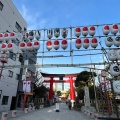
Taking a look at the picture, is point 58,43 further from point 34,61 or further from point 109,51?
point 34,61

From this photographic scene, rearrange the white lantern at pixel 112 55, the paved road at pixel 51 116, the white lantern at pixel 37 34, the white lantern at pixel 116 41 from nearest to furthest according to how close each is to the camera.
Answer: the white lantern at pixel 112 55, the white lantern at pixel 116 41, the white lantern at pixel 37 34, the paved road at pixel 51 116

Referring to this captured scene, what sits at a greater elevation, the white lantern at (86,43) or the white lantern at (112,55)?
the white lantern at (86,43)

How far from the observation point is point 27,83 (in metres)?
17.8

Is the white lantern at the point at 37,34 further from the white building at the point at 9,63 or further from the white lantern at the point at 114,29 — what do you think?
the white lantern at the point at 114,29

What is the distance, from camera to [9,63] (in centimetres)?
2005

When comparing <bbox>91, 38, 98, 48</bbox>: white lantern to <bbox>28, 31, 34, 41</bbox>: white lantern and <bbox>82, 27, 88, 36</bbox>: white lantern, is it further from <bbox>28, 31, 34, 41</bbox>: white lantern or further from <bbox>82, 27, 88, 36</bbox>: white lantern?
<bbox>28, 31, 34, 41</bbox>: white lantern

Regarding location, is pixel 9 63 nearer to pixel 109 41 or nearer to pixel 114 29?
pixel 109 41

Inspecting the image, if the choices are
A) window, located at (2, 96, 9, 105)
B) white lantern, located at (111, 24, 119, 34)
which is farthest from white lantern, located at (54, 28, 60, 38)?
window, located at (2, 96, 9, 105)

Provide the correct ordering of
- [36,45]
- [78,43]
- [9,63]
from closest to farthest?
[78,43] < [36,45] < [9,63]

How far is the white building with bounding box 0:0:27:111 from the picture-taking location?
18.4 meters

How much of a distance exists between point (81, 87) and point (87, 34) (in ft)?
57.1

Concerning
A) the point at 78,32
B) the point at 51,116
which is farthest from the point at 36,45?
the point at 51,116

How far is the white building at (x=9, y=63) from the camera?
18.4 metres

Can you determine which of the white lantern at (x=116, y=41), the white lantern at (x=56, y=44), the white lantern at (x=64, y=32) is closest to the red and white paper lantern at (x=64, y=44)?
the white lantern at (x=56, y=44)
